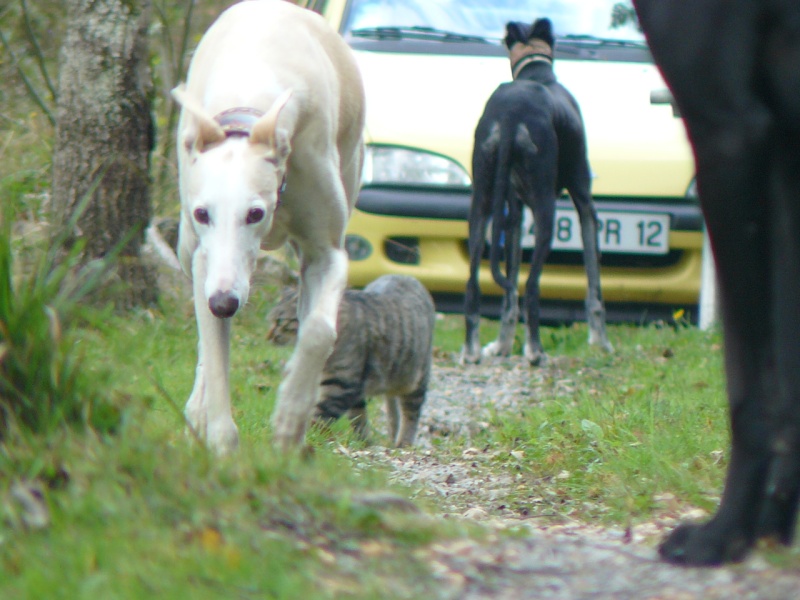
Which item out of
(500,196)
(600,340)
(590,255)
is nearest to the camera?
(500,196)

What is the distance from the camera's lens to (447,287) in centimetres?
717

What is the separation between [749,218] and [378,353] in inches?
131

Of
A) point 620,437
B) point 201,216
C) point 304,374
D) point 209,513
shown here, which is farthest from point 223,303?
point 620,437

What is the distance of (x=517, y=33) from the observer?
689 centimetres

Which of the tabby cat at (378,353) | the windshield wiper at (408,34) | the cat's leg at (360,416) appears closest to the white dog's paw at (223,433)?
the tabby cat at (378,353)

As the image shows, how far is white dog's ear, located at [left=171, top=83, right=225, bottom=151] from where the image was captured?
11.2 feet

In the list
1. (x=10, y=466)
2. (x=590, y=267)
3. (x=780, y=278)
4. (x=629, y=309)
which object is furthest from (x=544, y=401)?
(x=10, y=466)

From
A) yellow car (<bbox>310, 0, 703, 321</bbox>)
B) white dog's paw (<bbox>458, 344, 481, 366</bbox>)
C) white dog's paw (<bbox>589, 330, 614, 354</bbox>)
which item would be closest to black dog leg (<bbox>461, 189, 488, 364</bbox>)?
white dog's paw (<bbox>458, 344, 481, 366</bbox>)

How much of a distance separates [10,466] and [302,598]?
2.53ft

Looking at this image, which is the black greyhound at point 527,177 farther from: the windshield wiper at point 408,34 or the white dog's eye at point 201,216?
the white dog's eye at point 201,216

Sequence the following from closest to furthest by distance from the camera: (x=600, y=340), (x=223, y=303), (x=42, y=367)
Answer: (x=42, y=367) → (x=223, y=303) → (x=600, y=340)

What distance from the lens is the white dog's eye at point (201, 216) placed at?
339cm

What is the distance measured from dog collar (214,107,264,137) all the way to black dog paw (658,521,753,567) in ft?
5.93

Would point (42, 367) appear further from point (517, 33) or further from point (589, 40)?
point (589, 40)
